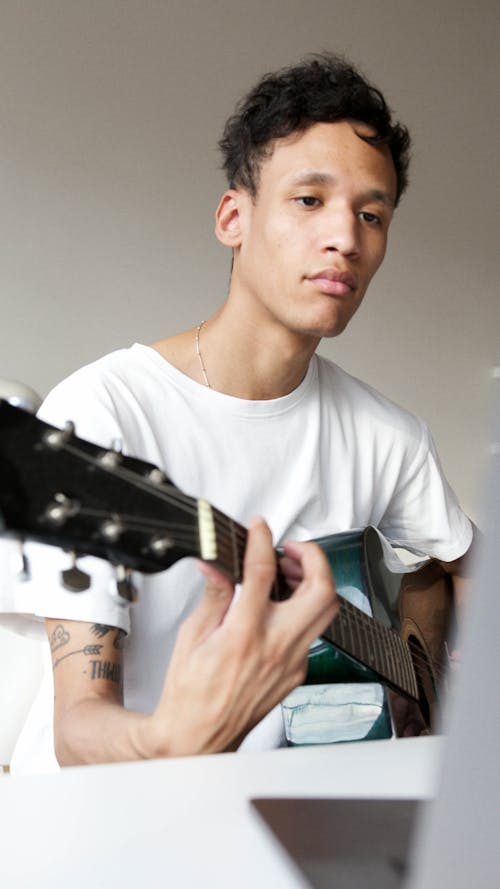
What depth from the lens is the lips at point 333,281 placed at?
120 cm

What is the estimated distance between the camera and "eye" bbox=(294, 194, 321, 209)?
1235 mm

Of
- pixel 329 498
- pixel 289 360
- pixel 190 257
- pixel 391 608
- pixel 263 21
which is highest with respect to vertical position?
pixel 263 21

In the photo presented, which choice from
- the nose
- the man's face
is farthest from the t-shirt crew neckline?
the nose

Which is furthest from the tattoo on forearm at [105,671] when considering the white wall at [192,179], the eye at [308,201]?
the white wall at [192,179]

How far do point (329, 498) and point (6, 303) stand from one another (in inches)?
46.5

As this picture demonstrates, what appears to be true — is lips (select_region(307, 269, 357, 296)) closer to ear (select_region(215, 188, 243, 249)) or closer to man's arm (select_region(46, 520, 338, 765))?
ear (select_region(215, 188, 243, 249))

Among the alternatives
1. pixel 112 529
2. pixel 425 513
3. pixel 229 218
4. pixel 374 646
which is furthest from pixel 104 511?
pixel 425 513

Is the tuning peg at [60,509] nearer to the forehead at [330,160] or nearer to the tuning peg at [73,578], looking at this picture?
the tuning peg at [73,578]

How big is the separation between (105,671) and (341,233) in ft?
1.94

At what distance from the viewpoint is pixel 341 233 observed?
121 centimetres

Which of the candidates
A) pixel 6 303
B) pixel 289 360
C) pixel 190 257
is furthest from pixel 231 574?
pixel 190 257

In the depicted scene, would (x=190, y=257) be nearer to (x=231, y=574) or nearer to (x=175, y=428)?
(x=175, y=428)

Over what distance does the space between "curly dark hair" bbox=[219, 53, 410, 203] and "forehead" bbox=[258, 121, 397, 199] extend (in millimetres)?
12

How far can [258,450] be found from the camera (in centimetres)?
124
